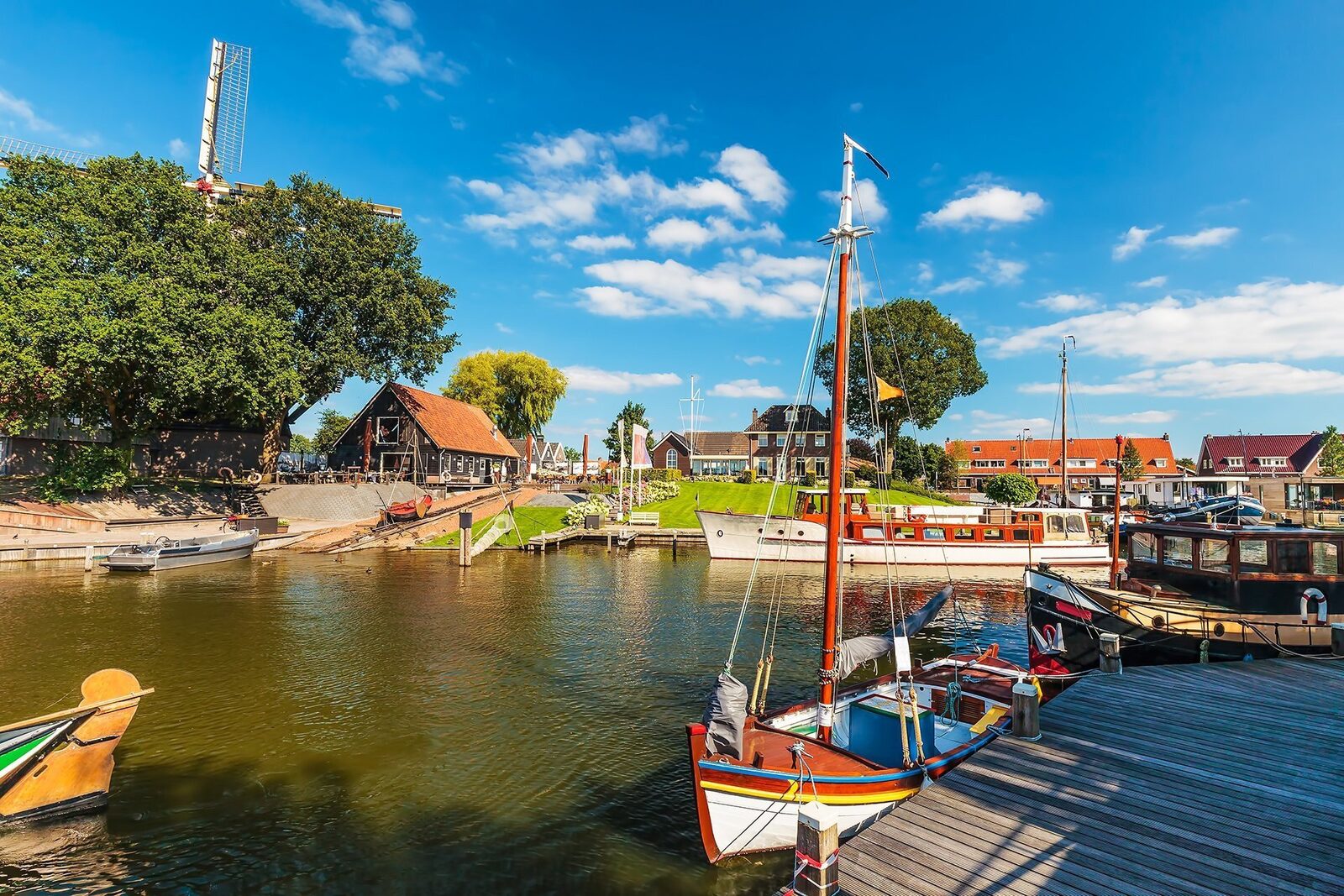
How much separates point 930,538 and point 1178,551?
72.8ft

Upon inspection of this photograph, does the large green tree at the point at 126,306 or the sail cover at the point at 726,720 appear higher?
the large green tree at the point at 126,306

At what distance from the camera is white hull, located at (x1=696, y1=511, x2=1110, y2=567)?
127 feet

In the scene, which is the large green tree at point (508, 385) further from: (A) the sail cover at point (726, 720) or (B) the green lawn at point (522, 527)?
(A) the sail cover at point (726, 720)

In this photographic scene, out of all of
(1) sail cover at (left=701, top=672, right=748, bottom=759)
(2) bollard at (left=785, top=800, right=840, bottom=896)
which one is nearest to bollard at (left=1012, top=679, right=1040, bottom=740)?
(1) sail cover at (left=701, top=672, right=748, bottom=759)

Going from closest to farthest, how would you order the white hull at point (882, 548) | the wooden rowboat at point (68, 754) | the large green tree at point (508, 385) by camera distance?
the wooden rowboat at point (68, 754) < the white hull at point (882, 548) < the large green tree at point (508, 385)

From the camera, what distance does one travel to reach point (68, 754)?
10.1m

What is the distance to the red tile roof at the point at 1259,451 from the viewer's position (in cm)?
7819

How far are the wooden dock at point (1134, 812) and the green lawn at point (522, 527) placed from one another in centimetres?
3733

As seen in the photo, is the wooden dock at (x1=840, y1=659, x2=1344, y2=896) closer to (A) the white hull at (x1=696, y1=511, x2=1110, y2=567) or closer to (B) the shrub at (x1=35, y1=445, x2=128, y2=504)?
(A) the white hull at (x1=696, y1=511, x2=1110, y2=567)

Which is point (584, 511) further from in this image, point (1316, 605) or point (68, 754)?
point (1316, 605)

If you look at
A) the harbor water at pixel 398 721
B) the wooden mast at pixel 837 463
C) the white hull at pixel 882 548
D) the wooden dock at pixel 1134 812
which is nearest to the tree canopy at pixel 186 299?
the harbor water at pixel 398 721

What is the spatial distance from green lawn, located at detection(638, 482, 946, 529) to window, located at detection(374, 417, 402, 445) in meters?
24.5

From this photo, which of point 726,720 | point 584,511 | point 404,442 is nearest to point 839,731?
A: point 726,720

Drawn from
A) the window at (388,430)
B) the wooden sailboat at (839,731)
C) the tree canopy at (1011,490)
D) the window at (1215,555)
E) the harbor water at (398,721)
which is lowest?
the harbor water at (398,721)
